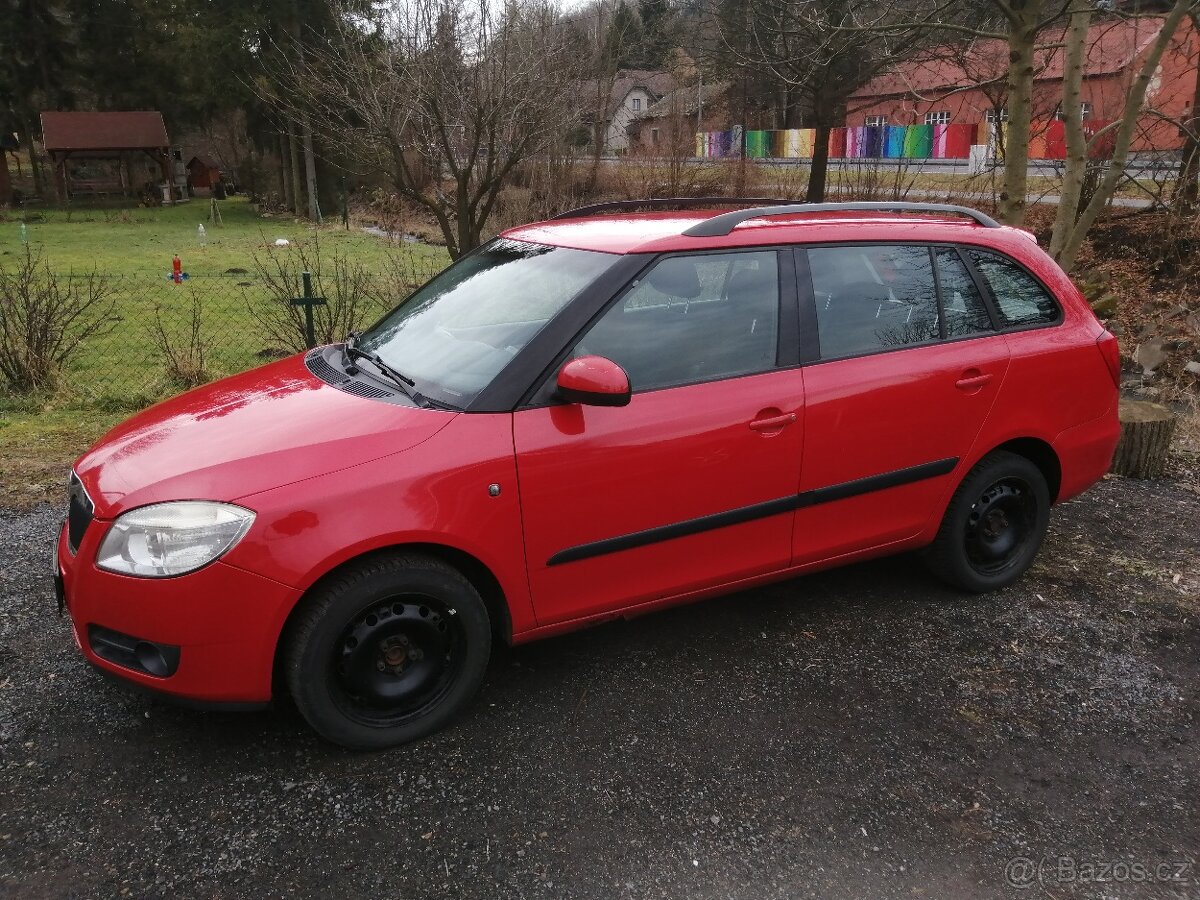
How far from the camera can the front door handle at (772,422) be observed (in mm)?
3275

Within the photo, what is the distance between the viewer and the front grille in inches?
110

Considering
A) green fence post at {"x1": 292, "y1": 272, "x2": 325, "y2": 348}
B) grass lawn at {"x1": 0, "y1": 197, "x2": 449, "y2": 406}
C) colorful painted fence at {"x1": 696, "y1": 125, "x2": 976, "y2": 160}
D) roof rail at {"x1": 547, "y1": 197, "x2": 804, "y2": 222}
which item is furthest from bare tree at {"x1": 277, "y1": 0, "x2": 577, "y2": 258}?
colorful painted fence at {"x1": 696, "y1": 125, "x2": 976, "y2": 160}

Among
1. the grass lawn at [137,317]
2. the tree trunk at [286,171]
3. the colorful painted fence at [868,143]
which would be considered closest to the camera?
the grass lawn at [137,317]

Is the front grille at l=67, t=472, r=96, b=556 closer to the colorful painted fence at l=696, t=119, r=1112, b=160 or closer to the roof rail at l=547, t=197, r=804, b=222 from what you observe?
the roof rail at l=547, t=197, r=804, b=222

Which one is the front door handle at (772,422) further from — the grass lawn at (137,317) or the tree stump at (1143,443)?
the grass lawn at (137,317)

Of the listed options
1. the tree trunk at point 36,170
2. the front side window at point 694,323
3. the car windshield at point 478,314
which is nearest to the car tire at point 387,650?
the car windshield at point 478,314

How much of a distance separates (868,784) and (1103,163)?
15363 mm

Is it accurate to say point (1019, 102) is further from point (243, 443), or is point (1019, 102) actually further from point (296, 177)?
point (296, 177)

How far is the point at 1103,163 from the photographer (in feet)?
48.5

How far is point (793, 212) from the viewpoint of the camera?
383 cm

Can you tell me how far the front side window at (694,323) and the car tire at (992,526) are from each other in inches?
50.5

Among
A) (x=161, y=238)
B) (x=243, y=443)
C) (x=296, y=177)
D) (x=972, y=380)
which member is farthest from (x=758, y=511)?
(x=296, y=177)

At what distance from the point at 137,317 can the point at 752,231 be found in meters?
11.7

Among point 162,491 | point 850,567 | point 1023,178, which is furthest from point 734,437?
point 1023,178
